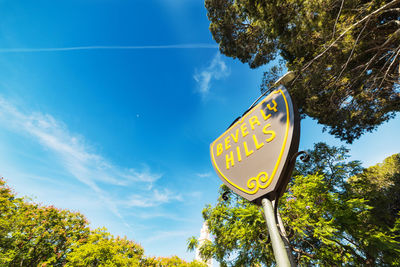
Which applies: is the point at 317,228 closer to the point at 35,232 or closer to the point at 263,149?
the point at 263,149

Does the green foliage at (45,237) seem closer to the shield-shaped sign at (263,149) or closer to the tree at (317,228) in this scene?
the tree at (317,228)

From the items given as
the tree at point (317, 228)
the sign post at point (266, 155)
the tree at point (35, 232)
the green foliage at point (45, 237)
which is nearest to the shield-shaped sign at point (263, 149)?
the sign post at point (266, 155)

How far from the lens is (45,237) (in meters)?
18.0

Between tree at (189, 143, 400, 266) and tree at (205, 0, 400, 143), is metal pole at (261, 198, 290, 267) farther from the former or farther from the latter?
tree at (205, 0, 400, 143)

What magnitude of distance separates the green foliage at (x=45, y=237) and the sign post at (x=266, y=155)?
591 inches

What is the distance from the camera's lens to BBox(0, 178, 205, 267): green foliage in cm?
1371

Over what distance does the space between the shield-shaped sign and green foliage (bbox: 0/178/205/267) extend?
49.3ft

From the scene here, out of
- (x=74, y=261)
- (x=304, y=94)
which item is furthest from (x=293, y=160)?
(x=74, y=261)

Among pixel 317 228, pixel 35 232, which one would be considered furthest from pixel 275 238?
pixel 35 232

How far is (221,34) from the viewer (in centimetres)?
909

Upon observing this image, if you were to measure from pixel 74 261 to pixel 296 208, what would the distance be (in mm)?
16625

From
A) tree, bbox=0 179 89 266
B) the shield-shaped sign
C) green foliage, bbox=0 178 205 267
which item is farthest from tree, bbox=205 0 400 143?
tree, bbox=0 179 89 266

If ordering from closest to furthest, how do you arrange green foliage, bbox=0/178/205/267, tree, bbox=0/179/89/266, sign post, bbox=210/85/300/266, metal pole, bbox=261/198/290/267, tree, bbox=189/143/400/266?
metal pole, bbox=261/198/290/267 < sign post, bbox=210/85/300/266 < tree, bbox=189/143/400/266 < green foliage, bbox=0/178/205/267 < tree, bbox=0/179/89/266

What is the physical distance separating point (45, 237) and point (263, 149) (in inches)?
1018
